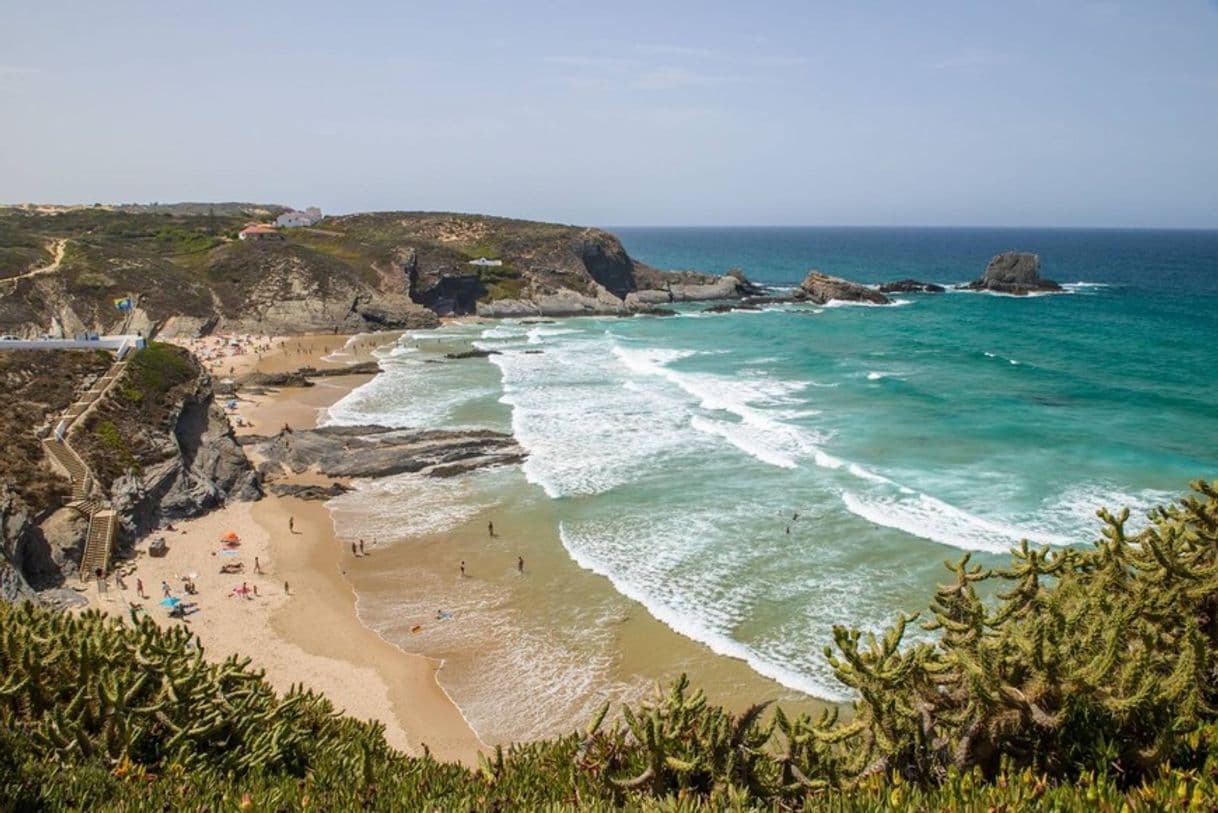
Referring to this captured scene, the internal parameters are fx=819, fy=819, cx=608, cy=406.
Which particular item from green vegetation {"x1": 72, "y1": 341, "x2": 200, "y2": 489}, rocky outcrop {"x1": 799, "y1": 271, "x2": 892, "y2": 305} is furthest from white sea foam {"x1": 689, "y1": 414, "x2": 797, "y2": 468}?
rocky outcrop {"x1": 799, "y1": 271, "x2": 892, "y2": 305}

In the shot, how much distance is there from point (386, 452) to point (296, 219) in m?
100

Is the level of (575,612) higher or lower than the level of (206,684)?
lower

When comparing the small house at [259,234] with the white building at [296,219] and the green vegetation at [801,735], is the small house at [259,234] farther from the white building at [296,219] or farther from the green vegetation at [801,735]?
the green vegetation at [801,735]

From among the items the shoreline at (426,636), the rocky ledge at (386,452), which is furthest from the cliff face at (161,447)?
the rocky ledge at (386,452)

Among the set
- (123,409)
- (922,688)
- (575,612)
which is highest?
(922,688)

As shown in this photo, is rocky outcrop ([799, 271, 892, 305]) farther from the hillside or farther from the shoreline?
the shoreline

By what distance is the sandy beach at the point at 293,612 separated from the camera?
64.8 feet

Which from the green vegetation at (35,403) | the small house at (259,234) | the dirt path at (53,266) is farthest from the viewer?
the small house at (259,234)

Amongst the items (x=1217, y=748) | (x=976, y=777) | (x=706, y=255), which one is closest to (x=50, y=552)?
(x=976, y=777)

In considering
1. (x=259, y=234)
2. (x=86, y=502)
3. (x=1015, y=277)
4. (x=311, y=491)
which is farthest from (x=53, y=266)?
(x=1015, y=277)

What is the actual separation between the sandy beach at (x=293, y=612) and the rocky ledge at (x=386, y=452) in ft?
6.39

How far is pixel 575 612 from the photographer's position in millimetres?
23609

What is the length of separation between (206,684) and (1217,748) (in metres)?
12.7

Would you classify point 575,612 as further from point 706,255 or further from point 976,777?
point 706,255
